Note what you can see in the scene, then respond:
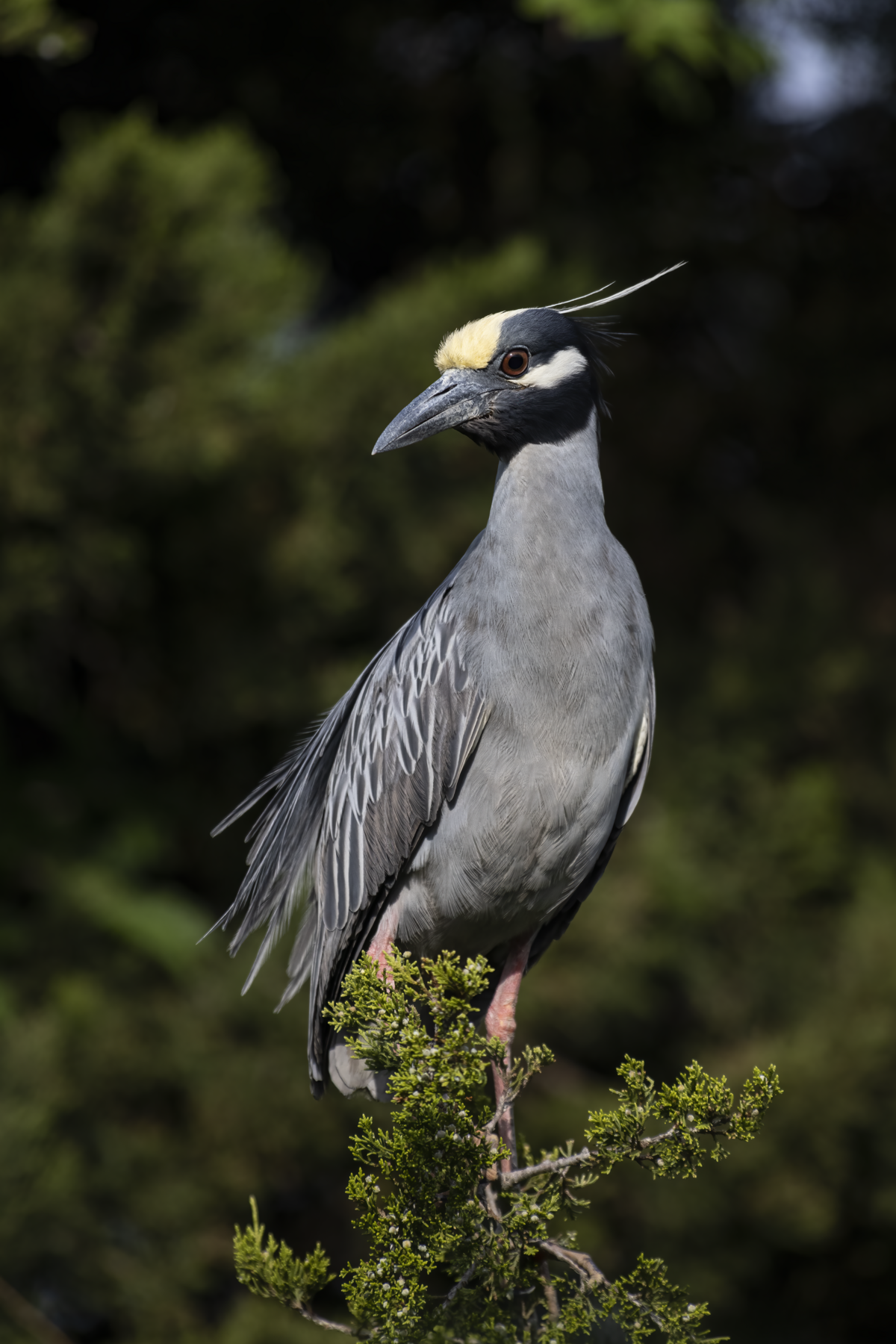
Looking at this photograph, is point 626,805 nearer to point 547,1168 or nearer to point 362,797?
point 362,797

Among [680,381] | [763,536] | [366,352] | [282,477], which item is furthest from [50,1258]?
[680,381]

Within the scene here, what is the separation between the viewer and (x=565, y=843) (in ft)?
6.95

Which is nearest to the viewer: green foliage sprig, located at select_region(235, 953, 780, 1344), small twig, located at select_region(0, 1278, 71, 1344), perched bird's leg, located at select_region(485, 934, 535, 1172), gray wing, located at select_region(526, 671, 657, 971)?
green foliage sprig, located at select_region(235, 953, 780, 1344)

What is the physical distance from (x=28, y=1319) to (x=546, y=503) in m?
3.51

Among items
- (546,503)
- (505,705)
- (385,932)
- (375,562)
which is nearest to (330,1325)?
(385,932)

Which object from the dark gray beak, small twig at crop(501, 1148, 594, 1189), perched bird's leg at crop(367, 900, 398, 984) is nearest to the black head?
the dark gray beak

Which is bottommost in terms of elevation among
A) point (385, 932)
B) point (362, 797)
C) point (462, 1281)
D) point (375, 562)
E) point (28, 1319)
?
point (28, 1319)

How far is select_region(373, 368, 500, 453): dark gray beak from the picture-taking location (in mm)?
A: 2021

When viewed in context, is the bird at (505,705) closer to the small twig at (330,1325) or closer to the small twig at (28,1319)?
the small twig at (330,1325)

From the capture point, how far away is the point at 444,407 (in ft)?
6.74

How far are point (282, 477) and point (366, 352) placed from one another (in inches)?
25.6

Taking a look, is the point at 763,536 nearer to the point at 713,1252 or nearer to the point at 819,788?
the point at 819,788

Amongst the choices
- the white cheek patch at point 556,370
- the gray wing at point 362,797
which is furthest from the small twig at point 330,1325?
the white cheek patch at point 556,370

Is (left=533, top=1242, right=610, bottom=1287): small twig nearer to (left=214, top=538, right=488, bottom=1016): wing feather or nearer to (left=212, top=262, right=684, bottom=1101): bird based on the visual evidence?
(left=212, top=262, right=684, bottom=1101): bird
